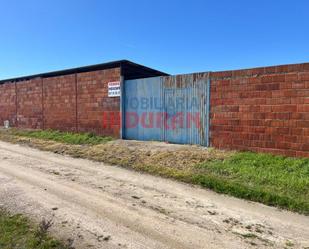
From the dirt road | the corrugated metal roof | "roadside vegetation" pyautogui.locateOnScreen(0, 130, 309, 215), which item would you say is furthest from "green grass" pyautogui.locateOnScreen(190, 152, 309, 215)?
the corrugated metal roof

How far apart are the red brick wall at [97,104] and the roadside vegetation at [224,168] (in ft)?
6.64

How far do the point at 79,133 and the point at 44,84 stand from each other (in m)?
4.46

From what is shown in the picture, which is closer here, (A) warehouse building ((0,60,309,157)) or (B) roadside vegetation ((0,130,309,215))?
(B) roadside vegetation ((0,130,309,215))

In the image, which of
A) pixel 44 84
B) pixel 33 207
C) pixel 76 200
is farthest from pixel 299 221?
pixel 44 84

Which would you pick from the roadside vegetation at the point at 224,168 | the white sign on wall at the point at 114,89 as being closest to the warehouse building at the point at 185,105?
the white sign on wall at the point at 114,89

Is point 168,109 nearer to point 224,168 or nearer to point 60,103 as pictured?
point 224,168

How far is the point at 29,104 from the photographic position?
1750cm

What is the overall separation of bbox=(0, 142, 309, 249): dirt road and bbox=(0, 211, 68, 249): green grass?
215mm

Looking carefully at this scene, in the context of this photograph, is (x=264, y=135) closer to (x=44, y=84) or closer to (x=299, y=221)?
(x=299, y=221)

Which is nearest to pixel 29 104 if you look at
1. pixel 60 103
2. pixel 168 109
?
pixel 60 103

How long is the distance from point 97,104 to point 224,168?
7637 millimetres

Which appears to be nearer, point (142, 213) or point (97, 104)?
point (142, 213)

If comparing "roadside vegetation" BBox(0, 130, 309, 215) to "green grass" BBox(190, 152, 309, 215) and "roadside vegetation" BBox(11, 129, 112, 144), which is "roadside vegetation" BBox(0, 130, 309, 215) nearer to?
"green grass" BBox(190, 152, 309, 215)

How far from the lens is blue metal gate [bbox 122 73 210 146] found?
948cm
